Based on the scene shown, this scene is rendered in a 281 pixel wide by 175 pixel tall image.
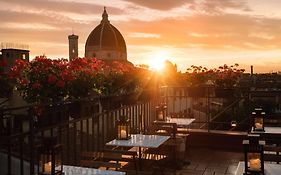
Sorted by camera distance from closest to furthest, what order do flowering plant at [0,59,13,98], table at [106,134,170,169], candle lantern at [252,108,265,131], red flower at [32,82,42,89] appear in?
table at [106,134,170,169] < candle lantern at [252,108,265,131] < red flower at [32,82,42,89] < flowering plant at [0,59,13,98]

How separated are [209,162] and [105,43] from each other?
267 feet

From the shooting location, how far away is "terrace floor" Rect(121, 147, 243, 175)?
595 centimetres

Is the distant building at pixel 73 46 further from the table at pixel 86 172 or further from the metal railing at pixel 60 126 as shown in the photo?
the table at pixel 86 172

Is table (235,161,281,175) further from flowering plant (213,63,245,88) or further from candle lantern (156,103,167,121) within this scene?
flowering plant (213,63,245,88)

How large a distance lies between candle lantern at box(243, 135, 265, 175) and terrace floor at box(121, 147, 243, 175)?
7.11 feet

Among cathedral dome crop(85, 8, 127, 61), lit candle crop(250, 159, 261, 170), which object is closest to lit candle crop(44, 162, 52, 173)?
lit candle crop(250, 159, 261, 170)

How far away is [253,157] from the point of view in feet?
11.2

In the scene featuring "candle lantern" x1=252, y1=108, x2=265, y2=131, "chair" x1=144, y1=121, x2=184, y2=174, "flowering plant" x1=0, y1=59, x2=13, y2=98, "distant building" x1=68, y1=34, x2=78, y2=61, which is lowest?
"chair" x1=144, y1=121, x2=184, y2=174

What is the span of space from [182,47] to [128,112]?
28.2 ft

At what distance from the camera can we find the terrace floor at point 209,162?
19.5 ft

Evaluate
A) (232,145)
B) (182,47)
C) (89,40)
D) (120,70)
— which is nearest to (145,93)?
(232,145)

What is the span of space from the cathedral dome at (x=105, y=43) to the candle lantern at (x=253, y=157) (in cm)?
8117

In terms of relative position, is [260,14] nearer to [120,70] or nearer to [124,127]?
[120,70]

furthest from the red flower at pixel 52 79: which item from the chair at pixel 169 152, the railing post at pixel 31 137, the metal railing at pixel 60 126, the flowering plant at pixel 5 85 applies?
the railing post at pixel 31 137
